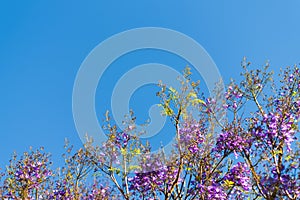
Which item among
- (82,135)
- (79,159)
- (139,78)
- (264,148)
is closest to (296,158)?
(264,148)

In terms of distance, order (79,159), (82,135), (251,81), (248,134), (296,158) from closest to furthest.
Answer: (296,158)
(248,134)
(82,135)
(251,81)
(79,159)

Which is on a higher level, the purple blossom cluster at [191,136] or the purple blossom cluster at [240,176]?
the purple blossom cluster at [191,136]

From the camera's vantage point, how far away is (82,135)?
11.0m

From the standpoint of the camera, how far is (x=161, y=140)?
10.3 meters

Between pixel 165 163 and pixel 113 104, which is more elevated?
pixel 113 104

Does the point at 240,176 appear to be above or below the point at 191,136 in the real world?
below

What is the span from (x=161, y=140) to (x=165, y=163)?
627mm

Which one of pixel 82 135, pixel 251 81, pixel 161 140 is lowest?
pixel 161 140

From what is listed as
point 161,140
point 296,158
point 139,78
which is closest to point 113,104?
point 139,78

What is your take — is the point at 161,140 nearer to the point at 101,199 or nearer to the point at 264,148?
the point at 264,148

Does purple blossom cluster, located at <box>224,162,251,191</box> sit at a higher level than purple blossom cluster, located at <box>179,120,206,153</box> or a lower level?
lower

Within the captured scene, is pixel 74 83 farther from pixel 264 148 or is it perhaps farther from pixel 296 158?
pixel 296 158

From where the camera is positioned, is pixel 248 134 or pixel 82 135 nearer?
pixel 248 134

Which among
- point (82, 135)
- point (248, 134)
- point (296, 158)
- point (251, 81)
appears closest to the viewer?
point (296, 158)
